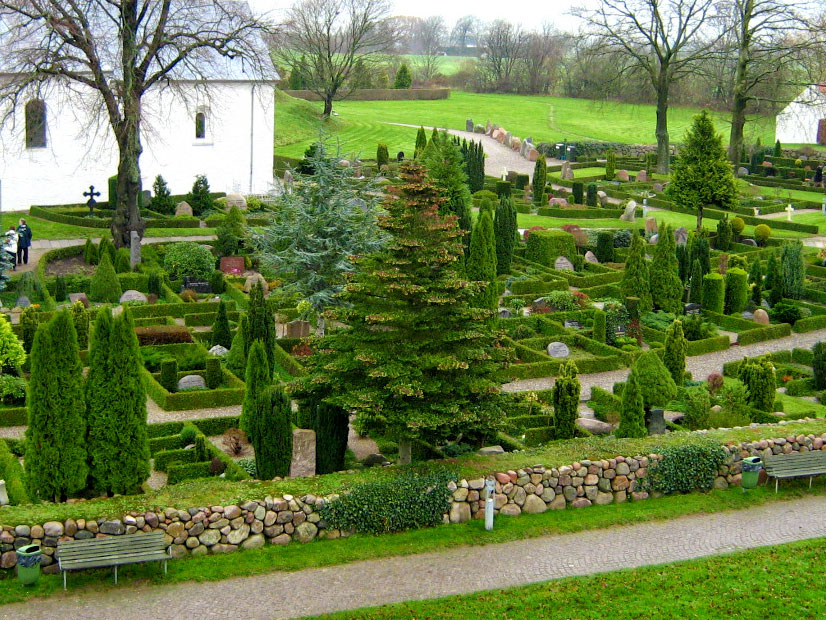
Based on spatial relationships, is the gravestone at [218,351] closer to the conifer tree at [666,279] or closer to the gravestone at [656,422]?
the gravestone at [656,422]

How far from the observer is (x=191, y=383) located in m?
23.9

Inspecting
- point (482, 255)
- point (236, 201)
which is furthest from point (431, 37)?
point (482, 255)

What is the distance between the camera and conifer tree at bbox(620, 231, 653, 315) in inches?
1226

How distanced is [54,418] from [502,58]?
83323 millimetres

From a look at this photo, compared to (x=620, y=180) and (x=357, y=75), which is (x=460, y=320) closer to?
(x=620, y=180)

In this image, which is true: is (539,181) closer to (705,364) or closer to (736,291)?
(736,291)

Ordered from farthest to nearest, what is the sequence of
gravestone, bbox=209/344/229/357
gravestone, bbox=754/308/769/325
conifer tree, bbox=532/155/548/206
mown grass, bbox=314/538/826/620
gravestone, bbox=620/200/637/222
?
1. conifer tree, bbox=532/155/548/206
2. gravestone, bbox=620/200/637/222
3. gravestone, bbox=754/308/769/325
4. gravestone, bbox=209/344/229/357
5. mown grass, bbox=314/538/826/620

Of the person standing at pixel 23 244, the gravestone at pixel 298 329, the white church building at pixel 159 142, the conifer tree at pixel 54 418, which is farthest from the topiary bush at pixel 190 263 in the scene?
the conifer tree at pixel 54 418

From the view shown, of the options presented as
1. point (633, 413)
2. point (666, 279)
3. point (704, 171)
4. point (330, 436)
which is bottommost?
point (330, 436)

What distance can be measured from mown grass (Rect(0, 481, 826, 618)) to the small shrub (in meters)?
8.83

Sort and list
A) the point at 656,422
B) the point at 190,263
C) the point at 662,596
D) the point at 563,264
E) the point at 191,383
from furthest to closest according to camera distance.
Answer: the point at 563,264 → the point at 190,263 → the point at 191,383 → the point at 656,422 → the point at 662,596

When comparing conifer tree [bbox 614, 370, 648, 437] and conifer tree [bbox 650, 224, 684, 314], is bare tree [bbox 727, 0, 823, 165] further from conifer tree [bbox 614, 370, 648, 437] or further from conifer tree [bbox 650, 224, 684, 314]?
conifer tree [bbox 614, 370, 648, 437]

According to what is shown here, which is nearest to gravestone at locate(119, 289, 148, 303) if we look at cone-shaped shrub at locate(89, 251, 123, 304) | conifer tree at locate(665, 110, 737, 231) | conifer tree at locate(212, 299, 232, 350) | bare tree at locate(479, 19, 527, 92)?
cone-shaped shrub at locate(89, 251, 123, 304)

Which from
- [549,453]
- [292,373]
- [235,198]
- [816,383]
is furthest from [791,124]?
[549,453]
